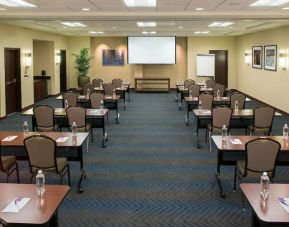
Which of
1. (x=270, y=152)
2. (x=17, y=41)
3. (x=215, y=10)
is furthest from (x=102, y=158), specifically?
(x=17, y=41)

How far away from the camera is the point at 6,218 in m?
3.41

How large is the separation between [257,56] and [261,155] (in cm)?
1307

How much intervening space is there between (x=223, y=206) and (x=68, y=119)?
4.31 meters

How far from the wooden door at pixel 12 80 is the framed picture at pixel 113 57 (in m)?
8.76

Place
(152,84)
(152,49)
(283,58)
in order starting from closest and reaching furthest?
(283,58)
(152,49)
(152,84)

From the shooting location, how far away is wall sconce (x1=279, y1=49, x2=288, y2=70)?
45.5 ft

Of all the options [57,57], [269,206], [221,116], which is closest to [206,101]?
[221,116]

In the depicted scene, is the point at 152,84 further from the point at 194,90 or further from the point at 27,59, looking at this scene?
the point at 194,90

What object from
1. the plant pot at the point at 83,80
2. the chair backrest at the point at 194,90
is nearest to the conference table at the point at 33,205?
the chair backrest at the point at 194,90

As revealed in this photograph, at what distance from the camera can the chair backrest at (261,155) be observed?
5.44 metres

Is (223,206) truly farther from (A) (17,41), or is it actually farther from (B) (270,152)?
(A) (17,41)

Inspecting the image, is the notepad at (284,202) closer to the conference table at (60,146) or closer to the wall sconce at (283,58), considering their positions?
the conference table at (60,146)

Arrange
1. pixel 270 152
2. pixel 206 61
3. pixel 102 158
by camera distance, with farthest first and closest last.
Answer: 1. pixel 206 61
2. pixel 102 158
3. pixel 270 152

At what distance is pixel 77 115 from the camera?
8711 mm
